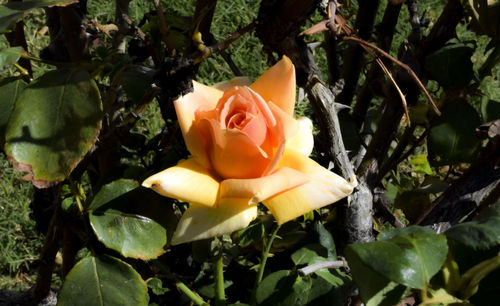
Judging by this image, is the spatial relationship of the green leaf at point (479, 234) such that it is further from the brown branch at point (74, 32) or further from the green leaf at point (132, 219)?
the brown branch at point (74, 32)

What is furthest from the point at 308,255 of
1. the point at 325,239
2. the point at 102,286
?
the point at 102,286

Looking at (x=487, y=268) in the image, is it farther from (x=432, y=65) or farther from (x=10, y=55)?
(x=10, y=55)

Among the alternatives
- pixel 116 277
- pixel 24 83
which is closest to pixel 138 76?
pixel 24 83

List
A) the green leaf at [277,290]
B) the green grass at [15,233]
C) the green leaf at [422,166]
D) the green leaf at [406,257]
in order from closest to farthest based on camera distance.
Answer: the green leaf at [406,257] < the green leaf at [277,290] < the green leaf at [422,166] < the green grass at [15,233]

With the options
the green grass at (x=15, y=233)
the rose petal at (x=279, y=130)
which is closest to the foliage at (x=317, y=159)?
the rose petal at (x=279, y=130)

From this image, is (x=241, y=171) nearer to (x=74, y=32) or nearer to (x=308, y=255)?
(x=308, y=255)

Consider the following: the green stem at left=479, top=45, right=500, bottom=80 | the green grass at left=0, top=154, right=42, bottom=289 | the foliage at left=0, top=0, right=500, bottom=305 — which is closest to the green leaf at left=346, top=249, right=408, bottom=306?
the foliage at left=0, top=0, right=500, bottom=305

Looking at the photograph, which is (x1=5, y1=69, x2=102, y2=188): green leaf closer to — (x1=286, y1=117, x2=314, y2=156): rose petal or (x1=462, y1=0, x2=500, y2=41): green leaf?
(x1=286, y1=117, x2=314, y2=156): rose petal
